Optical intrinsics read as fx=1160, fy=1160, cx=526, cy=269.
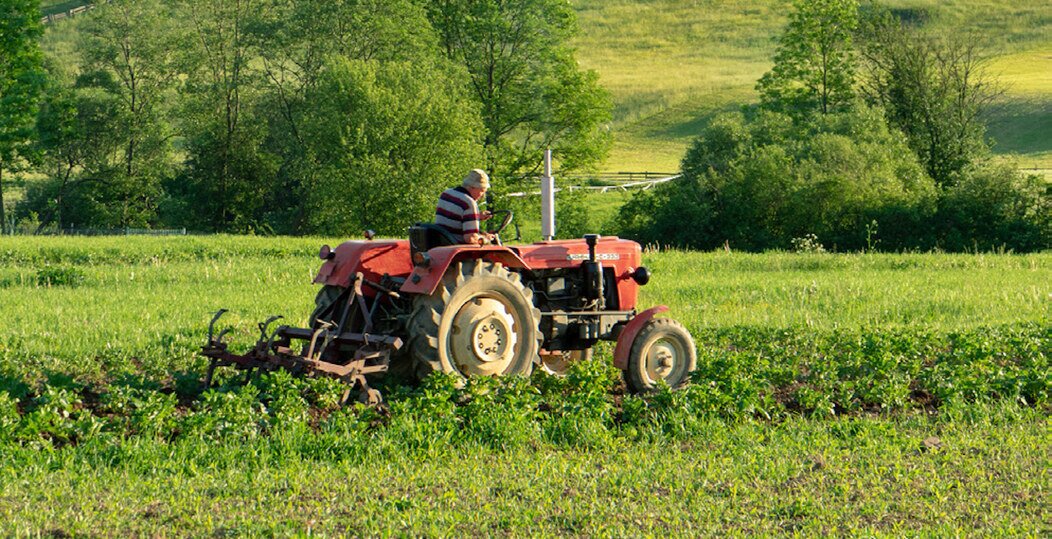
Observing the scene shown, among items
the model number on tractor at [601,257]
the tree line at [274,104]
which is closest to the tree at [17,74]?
the tree line at [274,104]

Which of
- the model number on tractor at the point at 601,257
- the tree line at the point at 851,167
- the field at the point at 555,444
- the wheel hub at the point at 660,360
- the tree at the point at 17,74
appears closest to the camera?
the field at the point at 555,444

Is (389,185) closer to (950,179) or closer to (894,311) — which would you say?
(950,179)

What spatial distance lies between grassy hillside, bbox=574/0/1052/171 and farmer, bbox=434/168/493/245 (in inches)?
2402

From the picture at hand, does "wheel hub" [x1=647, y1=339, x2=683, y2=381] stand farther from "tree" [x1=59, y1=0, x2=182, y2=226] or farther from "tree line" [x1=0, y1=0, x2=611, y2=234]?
"tree" [x1=59, y1=0, x2=182, y2=226]

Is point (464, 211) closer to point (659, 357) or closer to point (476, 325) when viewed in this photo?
point (476, 325)

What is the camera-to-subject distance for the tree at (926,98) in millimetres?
49062

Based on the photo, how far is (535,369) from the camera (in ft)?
34.3

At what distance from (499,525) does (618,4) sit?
4499 inches

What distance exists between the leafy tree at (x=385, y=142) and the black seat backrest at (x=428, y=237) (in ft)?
102

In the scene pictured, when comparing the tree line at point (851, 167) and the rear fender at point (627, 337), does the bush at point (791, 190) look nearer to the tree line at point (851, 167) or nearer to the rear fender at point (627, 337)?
the tree line at point (851, 167)

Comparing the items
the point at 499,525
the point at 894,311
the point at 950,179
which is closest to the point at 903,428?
the point at 499,525

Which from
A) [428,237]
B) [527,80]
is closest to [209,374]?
[428,237]

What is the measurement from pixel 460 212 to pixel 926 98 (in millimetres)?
44319

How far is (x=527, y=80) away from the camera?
4844 centimetres
